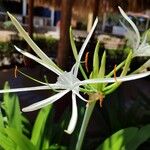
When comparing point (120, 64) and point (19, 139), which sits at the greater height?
point (120, 64)

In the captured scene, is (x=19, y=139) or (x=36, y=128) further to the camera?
(x=36, y=128)

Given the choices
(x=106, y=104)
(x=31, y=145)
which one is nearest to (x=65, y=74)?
(x=31, y=145)

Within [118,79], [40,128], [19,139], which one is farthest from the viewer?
[40,128]

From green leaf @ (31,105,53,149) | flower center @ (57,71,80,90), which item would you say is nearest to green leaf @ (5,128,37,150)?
green leaf @ (31,105,53,149)

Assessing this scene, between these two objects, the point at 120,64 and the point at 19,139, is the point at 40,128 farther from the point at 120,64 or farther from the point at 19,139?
the point at 120,64

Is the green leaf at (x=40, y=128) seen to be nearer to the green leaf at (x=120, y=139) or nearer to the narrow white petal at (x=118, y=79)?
the green leaf at (x=120, y=139)

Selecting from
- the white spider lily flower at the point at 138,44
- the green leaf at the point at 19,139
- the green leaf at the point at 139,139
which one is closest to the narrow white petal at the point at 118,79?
the white spider lily flower at the point at 138,44

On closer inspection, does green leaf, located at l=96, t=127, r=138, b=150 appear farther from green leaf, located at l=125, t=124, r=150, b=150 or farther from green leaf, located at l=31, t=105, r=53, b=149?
green leaf, located at l=31, t=105, r=53, b=149

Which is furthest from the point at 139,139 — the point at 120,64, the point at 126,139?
the point at 120,64
